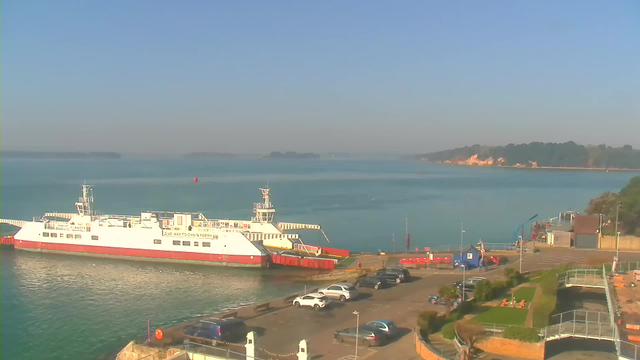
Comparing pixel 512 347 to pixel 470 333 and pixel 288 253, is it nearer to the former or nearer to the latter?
pixel 470 333

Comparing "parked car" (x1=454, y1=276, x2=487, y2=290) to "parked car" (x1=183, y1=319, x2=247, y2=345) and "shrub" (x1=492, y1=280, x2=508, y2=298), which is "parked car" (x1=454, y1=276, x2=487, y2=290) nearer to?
"shrub" (x1=492, y1=280, x2=508, y2=298)

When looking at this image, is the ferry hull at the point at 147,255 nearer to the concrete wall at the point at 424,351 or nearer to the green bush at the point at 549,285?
the green bush at the point at 549,285

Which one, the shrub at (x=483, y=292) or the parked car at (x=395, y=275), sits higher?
the shrub at (x=483, y=292)

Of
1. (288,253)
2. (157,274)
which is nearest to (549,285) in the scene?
(288,253)

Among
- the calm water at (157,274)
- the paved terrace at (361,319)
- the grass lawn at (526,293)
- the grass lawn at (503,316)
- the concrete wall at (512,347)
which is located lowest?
the calm water at (157,274)

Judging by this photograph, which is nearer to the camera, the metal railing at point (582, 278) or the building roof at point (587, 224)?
the metal railing at point (582, 278)

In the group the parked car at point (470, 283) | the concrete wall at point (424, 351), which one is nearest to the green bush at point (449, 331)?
the concrete wall at point (424, 351)
